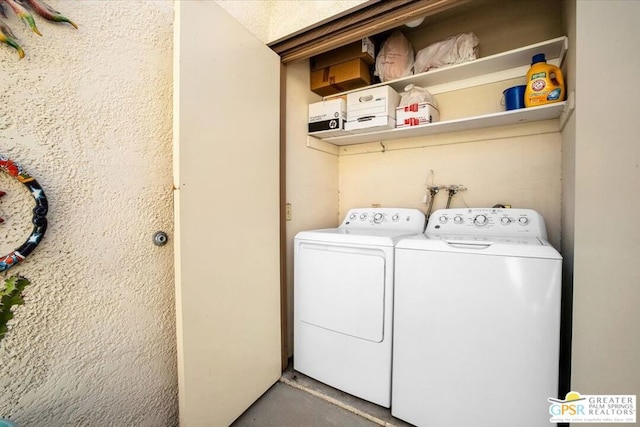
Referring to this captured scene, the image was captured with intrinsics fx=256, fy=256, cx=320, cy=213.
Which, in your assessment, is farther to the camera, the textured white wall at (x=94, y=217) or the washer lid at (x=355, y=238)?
the washer lid at (x=355, y=238)

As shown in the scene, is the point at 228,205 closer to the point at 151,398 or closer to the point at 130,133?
the point at 130,133

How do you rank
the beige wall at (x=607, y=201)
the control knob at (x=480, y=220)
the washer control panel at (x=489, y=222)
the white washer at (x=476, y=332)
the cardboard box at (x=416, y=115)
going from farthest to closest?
1. the cardboard box at (x=416, y=115)
2. the control knob at (x=480, y=220)
3. the washer control panel at (x=489, y=222)
4. the white washer at (x=476, y=332)
5. the beige wall at (x=607, y=201)

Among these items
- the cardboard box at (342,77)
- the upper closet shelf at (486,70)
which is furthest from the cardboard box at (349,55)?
the upper closet shelf at (486,70)

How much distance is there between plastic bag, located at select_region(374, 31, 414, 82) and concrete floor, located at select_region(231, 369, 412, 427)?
210 centimetres

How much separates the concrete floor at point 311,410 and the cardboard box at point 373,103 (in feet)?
5.83

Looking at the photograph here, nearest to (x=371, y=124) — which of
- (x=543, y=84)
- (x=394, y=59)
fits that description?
(x=394, y=59)

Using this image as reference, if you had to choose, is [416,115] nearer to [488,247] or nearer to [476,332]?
[488,247]

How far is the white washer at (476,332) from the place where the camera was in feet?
3.44

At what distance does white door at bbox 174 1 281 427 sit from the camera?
109 centimetres

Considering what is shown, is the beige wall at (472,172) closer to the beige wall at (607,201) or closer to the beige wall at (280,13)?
the beige wall at (607,201)

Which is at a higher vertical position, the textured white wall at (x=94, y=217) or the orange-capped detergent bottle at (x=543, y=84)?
the orange-capped detergent bottle at (x=543, y=84)

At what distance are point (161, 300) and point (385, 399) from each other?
127cm

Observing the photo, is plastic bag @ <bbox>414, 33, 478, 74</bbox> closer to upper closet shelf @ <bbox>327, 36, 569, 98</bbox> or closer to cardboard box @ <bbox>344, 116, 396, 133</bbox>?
upper closet shelf @ <bbox>327, 36, 569, 98</bbox>

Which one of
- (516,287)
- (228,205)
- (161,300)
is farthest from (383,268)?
(161,300)
